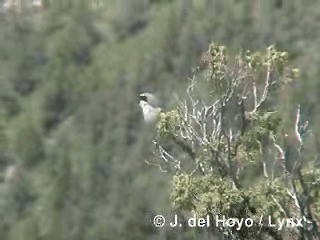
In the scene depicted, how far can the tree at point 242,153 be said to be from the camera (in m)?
2.96

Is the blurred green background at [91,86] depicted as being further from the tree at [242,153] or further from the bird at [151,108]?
the tree at [242,153]

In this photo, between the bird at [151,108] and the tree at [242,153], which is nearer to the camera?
the tree at [242,153]

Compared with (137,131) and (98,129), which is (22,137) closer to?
(98,129)

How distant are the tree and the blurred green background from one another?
842cm

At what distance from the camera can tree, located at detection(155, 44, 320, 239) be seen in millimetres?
2955

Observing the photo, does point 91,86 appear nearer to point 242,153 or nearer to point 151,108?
point 151,108

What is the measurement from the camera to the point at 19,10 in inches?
768

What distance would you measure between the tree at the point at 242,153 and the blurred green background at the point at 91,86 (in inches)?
332

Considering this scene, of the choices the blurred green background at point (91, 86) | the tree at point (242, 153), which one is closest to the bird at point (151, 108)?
the tree at point (242, 153)

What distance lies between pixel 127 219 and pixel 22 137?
7104 mm

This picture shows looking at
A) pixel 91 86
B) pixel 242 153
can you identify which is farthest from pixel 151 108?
pixel 91 86

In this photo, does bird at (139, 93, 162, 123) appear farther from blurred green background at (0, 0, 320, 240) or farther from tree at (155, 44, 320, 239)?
blurred green background at (0, 0, 320, 240)

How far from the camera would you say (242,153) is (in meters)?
3.14

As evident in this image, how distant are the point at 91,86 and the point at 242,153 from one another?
17.1 m
